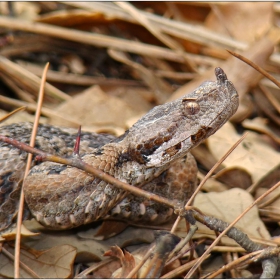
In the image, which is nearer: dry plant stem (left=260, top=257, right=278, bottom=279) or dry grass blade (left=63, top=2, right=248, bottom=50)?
dry plant stem (left=260, top=257, right=278, bottom=279)

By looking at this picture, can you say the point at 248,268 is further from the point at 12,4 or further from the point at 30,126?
the point at 12,4

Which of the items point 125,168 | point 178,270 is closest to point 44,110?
point 125,168

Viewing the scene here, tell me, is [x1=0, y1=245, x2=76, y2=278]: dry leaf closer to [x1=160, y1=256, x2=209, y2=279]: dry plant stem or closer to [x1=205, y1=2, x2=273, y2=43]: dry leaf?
[x1=160, y1=256, x2=209, y2=279]: dry plant stem

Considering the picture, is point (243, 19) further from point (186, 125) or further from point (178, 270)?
point (178, 270)

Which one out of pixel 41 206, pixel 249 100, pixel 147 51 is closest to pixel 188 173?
pixel 41 206

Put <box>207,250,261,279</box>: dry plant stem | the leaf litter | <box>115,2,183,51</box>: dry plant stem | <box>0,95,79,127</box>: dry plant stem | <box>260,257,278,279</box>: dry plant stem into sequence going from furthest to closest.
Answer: <box>115,2,183,51</box>: dry plant stem < <box>0,95,79,127</box>: dry plant stem < the leaf litter < <box>207,250,261,279</box>: dry plant stem < <box>260,257,278,279</box>: dry plant stem

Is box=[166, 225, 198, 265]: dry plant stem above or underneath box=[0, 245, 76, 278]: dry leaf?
above

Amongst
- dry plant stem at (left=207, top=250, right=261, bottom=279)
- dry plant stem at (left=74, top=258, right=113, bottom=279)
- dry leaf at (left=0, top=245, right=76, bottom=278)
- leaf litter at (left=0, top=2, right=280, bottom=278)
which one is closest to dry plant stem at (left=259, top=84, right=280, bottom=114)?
leaf litter at (left=0, top=2, right=280, bottom=278)
